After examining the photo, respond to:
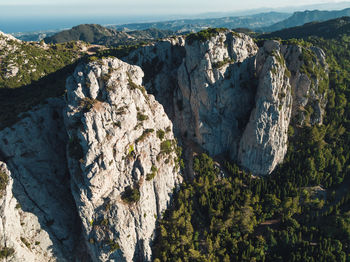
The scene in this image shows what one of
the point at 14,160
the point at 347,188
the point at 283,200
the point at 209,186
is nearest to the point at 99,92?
the point at 14,160

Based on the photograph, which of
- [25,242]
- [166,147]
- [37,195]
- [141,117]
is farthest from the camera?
[166,147]

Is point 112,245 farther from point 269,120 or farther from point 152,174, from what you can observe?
point 269,120

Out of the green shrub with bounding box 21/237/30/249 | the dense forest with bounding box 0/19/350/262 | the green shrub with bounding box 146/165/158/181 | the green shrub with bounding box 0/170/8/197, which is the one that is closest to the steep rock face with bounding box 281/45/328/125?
the dense forest with bounding box 0/19/350/262

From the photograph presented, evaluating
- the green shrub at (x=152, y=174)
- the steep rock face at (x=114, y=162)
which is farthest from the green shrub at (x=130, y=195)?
the green shrub at (x=152, y=174)

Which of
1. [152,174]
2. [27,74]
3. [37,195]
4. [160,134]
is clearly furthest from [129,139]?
[27,74]

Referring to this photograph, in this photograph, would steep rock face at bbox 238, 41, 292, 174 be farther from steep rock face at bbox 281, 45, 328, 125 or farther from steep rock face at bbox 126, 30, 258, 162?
steep rock face at bbox 281, 45, 328, 125

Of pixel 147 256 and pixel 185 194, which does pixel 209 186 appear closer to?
pixel 185 194

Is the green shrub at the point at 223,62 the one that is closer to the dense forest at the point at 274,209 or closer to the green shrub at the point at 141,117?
the dense forest at the point at 274,209
